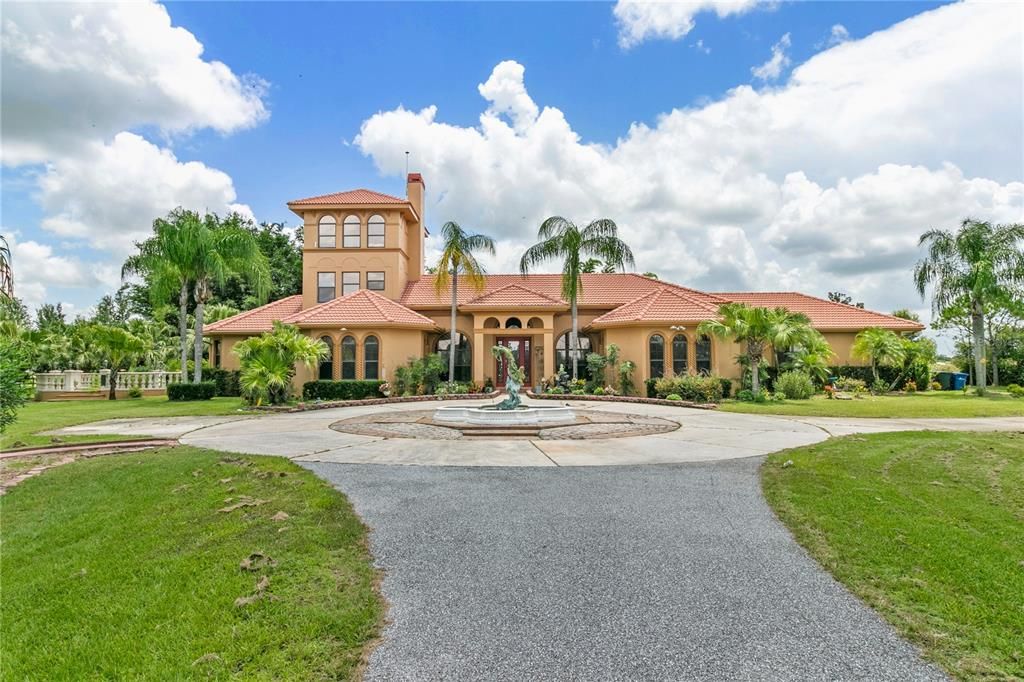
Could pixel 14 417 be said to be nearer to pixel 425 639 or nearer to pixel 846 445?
pixel 425 639

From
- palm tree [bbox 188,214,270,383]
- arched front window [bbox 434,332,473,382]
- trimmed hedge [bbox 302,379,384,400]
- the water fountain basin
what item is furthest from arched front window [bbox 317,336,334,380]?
the water fountain basin

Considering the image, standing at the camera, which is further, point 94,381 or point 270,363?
point 94,381

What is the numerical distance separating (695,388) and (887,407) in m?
6.15

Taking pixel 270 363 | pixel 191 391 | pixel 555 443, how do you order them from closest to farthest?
pixel 555 443 < pixel 270 363 < pixel 191 391

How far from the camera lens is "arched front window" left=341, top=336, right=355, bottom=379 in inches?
956

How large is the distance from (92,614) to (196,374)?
903 inches

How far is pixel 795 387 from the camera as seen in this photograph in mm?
22594

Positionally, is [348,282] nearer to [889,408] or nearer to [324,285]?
[324,285]

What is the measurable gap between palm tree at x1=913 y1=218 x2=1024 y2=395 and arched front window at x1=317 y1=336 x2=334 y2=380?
2835 centimetres

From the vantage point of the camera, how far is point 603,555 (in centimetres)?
496

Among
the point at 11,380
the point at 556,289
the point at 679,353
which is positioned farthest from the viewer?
the point at 556,289

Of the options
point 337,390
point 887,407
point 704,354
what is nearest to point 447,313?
point 337,390

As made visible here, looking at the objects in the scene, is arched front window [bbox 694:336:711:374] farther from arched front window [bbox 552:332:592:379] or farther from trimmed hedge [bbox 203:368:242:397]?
trimmed hedge [bbox 203:368:242:397]

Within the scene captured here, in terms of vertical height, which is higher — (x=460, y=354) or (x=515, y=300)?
(x=515, y=300)
